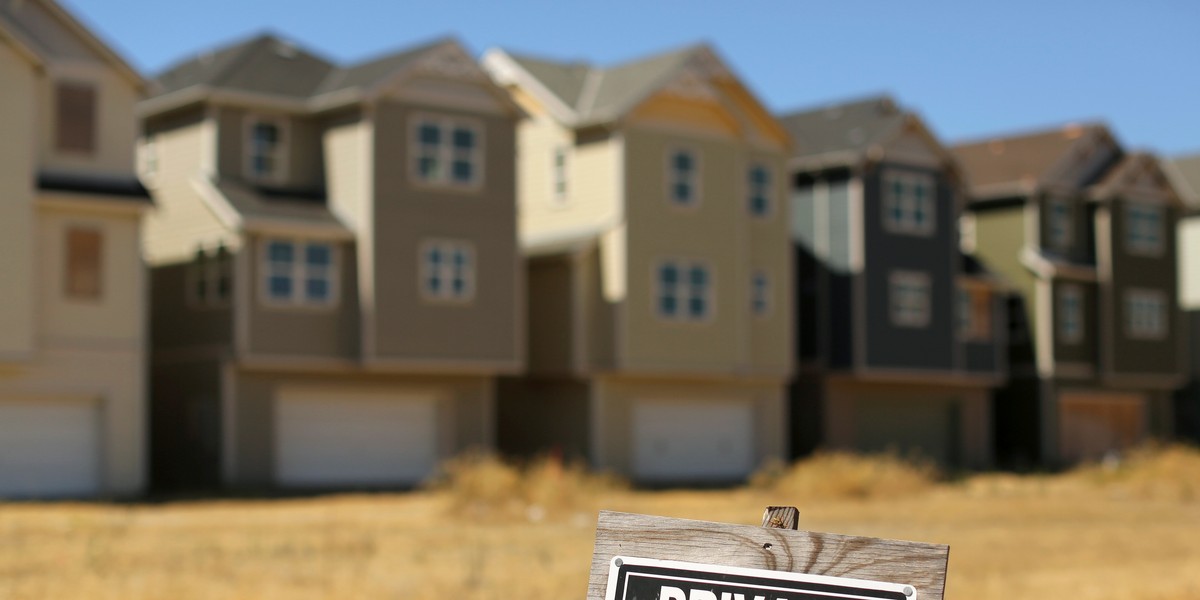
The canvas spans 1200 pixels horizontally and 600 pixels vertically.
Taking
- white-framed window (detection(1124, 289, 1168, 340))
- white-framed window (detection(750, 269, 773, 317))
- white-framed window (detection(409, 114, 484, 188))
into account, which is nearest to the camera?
white-framed window (detection(409, 114, 484, 188))

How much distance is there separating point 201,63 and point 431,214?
7554 mm

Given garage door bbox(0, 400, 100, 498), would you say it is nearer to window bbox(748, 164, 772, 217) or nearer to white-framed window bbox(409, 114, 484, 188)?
white-framed window bbox(409, 114, 484, 188)

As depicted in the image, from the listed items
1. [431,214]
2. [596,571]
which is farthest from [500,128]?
[596,571]

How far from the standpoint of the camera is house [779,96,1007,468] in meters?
42.7

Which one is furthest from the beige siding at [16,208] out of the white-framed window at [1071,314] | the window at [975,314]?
the white-framed window at [1071,314]

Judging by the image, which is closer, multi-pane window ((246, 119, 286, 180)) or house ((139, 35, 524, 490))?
house ((139, 35, 524, 490))

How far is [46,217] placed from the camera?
3067cm

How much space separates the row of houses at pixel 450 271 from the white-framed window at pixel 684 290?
0.21 feet

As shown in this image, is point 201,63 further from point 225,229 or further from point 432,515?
point 432,515

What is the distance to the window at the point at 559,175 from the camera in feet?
128

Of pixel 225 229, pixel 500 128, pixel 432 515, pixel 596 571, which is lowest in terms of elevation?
pixel 432 515

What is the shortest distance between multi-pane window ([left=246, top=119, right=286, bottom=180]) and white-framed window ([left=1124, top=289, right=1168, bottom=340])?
91.9 feet

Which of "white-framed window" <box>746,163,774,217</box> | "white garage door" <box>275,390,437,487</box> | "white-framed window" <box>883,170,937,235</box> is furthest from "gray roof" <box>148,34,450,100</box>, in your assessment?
"white-framed window" <box>883,170,937,235</box>

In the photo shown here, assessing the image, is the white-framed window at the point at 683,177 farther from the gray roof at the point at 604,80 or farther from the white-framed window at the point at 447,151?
the white-framed window at the point at 447,151
